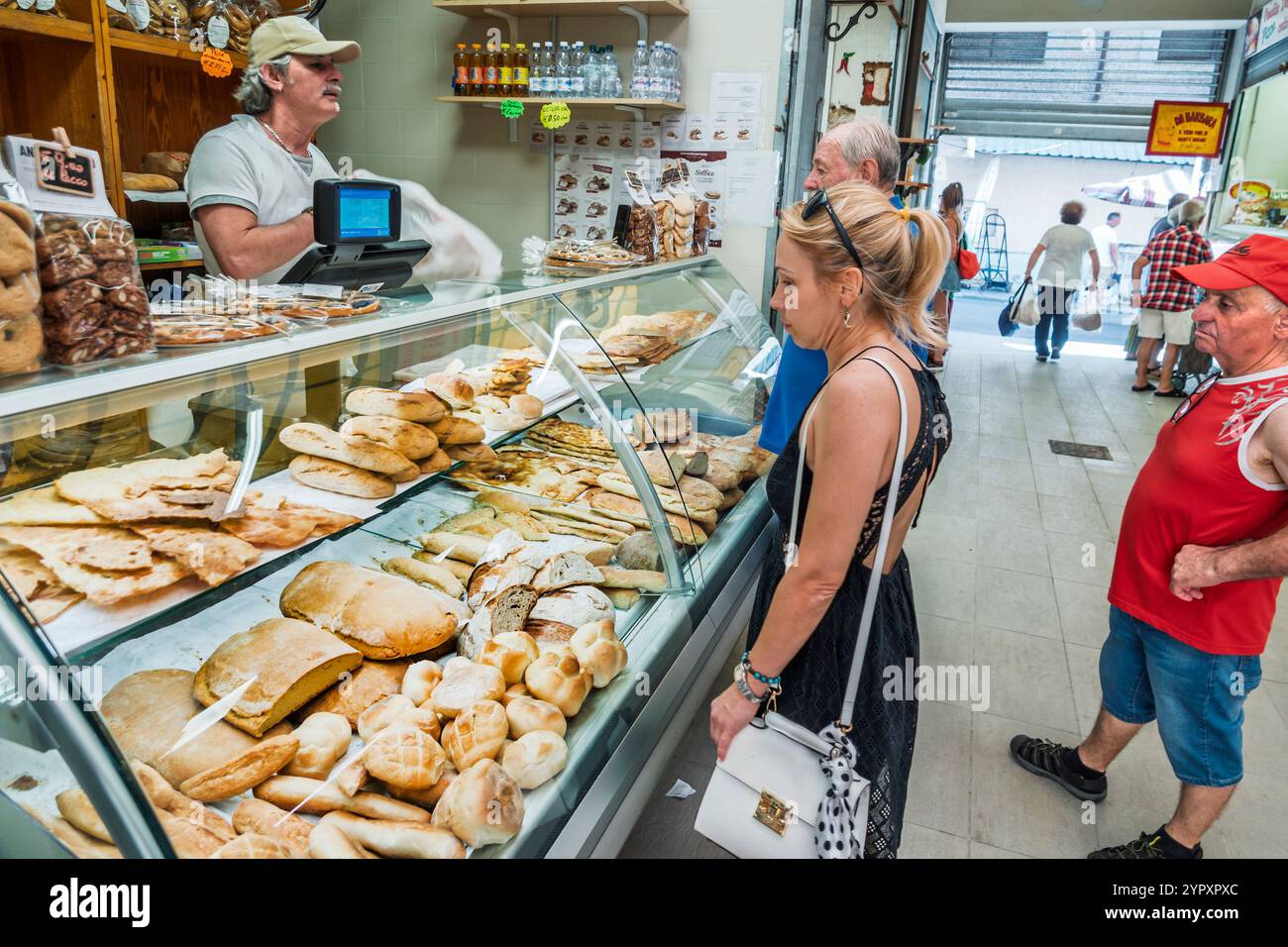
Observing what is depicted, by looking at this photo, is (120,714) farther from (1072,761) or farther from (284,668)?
(1072,761)

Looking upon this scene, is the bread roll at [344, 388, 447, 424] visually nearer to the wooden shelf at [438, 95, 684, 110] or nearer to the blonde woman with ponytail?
the blonde woman with ponytail

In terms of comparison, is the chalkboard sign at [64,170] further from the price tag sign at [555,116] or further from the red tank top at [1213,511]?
the price tag sign at [555,116]

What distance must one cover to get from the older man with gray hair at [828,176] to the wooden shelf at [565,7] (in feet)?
6.52

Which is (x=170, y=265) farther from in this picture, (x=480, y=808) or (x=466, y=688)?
(x=480, y=808)

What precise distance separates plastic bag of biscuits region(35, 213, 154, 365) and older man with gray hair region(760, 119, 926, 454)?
1.75 meters

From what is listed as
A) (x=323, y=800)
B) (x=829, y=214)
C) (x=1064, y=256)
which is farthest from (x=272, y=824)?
(x=1064, y=256)

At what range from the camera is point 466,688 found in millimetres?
1500

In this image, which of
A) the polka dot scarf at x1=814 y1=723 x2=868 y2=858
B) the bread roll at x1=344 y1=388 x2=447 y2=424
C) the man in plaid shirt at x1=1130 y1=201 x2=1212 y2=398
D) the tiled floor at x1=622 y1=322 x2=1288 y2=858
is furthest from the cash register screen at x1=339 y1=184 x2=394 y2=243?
the man in plaid shirt at x1=1130 y1=201 x2=1212 y2=398

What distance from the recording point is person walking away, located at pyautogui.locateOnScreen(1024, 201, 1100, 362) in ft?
31.3

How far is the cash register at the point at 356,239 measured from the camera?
181cm

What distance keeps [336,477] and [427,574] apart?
0.27 meters
